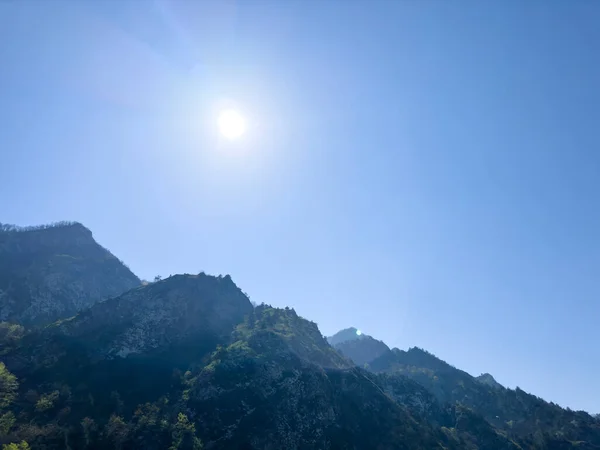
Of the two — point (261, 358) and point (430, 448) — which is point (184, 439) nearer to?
point (261, 358)

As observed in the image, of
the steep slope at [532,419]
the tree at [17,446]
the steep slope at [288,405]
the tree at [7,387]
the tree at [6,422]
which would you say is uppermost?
the steep slope at [532,419]

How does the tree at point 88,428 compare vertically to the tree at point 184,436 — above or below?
below

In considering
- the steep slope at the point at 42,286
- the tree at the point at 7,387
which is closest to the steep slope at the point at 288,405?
the tree at the point at 7,387

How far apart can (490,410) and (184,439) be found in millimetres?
163089

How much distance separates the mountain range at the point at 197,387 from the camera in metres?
89.9

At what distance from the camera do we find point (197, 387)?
10644 cm

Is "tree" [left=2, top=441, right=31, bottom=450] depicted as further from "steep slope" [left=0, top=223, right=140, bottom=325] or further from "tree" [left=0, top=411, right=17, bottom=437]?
"steep slope" [left=0, top=223, right=140, bottom=325]

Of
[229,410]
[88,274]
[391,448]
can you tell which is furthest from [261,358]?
[88,274]

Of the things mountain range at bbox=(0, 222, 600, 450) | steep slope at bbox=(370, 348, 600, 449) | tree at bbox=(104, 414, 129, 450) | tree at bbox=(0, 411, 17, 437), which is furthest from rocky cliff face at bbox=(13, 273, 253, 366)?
steep slope at bbox=(370, 348, 600, 449)

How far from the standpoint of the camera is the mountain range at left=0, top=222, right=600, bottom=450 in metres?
89.9

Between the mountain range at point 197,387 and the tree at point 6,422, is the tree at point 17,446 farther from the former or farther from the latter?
the tree at point 6,422

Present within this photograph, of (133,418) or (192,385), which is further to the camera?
(192,385)

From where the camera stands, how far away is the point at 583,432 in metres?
146

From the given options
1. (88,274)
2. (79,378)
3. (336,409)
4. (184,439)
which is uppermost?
(88,274)
